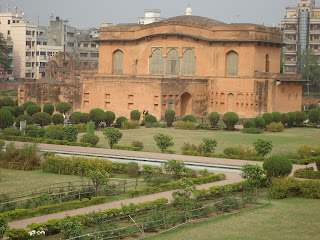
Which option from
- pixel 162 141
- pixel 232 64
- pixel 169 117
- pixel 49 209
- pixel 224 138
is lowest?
pixel 49 209

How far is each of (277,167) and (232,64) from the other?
2373cm

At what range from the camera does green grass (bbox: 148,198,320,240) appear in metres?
13.4

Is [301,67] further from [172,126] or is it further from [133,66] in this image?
[172,126]

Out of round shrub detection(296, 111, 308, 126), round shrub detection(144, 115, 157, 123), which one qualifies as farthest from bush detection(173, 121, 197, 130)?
round shrub detection(296, 111, 308, 126)

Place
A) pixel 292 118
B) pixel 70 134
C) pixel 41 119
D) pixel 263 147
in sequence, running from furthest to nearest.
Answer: pixel 292 118 → pixel 41 119 → pixel 70 134 → pixel 263 147

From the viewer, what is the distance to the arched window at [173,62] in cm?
4228

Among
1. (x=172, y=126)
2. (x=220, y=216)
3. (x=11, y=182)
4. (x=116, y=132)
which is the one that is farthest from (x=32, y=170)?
(x=172, y=126)

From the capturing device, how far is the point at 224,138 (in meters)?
30.2

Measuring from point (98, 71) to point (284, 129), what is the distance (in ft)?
52.2

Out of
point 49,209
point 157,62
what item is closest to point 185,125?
point 157,62

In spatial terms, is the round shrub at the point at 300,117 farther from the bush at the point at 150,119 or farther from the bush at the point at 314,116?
the bush at the point at 150,119

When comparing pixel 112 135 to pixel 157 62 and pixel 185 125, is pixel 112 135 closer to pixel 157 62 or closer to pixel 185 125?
pixel 185 125

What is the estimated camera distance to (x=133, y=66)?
1745 inches

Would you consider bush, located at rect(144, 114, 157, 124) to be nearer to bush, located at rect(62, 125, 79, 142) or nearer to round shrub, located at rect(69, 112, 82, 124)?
round shrub, located at rect(69, 112, 82, 124)
